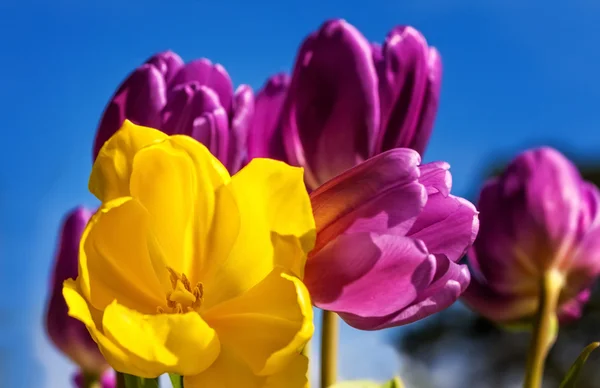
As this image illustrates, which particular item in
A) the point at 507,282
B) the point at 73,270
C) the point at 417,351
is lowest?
the point at 417,351

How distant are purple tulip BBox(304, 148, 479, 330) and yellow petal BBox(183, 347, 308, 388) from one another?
37mm

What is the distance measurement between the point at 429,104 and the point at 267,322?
8.1 inches

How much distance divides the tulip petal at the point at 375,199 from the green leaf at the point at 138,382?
0.42ft

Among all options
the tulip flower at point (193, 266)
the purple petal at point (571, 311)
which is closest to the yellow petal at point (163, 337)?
the tulip flower at point (193, 266)

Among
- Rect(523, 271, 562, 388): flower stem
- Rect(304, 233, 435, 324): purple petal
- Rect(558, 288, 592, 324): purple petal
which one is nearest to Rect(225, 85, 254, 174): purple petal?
Rect(304, 233, 435, 324): purple petal

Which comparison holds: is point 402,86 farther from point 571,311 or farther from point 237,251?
point 571,311

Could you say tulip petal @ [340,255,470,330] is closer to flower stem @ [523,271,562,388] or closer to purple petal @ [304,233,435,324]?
purple petal @ [304,233,435,324]

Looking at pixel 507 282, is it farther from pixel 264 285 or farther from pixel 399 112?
pixel 264 285

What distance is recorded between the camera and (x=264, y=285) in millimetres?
333

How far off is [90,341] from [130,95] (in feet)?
0.78

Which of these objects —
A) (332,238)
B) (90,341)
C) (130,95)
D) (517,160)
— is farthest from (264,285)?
(517,160)

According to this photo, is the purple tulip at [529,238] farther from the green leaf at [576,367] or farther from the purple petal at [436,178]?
the purple petal at [436,178]

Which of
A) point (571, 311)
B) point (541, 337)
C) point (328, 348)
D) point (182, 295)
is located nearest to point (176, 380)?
point (182, 295)

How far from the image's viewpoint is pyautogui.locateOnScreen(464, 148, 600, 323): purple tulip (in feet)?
2.20
